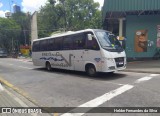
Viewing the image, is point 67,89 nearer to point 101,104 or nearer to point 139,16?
point 101,104

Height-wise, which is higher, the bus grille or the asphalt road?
the bus grille

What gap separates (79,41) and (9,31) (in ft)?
157

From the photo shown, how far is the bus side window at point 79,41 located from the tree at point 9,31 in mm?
46641

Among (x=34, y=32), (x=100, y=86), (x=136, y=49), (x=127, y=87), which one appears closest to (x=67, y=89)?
(x=100, y=86)

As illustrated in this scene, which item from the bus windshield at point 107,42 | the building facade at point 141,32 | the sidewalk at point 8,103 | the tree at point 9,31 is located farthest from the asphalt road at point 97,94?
the tree at point 9,31

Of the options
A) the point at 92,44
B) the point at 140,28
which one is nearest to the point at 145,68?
→ the point at 92,44

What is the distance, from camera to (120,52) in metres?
14.2

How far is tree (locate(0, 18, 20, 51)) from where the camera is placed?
59812 millimetres

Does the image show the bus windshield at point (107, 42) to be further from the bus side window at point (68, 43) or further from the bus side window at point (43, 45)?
the bus side window at point (43, 45)

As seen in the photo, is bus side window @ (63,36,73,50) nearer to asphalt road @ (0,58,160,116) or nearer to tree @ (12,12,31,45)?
asphalt road @ (0,58,160,116)

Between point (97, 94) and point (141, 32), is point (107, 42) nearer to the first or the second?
point (97, 94)

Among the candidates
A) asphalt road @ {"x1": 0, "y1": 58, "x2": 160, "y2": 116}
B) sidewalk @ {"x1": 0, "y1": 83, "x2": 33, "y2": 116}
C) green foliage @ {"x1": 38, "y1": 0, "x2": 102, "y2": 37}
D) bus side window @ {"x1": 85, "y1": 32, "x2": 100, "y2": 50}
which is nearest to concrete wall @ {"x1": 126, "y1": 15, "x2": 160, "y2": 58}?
bus side window @ {"x1": 85, "y1": 32, "x2": 100, "y2": 50}

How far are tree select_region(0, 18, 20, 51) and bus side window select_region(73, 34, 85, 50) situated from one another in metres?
46.6

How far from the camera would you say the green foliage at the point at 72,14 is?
56719 millimetres
